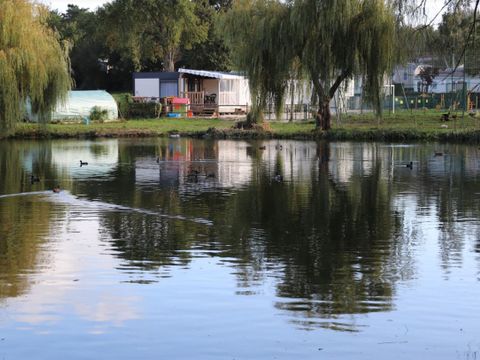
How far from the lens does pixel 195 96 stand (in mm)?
67188

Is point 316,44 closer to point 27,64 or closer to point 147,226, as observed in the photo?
point 27,64

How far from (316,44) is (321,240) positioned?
91.9 ft

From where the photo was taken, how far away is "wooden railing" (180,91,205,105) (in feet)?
218

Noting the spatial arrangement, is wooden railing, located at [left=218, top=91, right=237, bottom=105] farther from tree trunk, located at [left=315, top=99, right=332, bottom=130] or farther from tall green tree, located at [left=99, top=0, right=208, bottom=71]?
tree trunk, located at [left=315, top=99, right=332, bottom=130]

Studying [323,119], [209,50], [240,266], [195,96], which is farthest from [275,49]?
[209,50]

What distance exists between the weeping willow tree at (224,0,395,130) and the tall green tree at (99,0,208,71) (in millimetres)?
31660

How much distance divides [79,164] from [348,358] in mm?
24477

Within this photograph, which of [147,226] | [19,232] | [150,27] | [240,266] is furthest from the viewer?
[150,27]

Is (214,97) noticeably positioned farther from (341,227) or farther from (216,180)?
(341,227)

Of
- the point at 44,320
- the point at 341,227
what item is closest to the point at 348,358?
the point at 44,320

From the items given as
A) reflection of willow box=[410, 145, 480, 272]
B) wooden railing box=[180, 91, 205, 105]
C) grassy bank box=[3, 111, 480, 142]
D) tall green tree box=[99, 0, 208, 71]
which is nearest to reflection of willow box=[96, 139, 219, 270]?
reflection of willow box=[410, 145, 480, 272]

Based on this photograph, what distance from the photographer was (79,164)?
32.4 metres

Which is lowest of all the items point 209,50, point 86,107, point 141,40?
point 86,107

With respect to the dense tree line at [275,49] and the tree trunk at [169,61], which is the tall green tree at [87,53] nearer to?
the tree trunk at [169,61]
